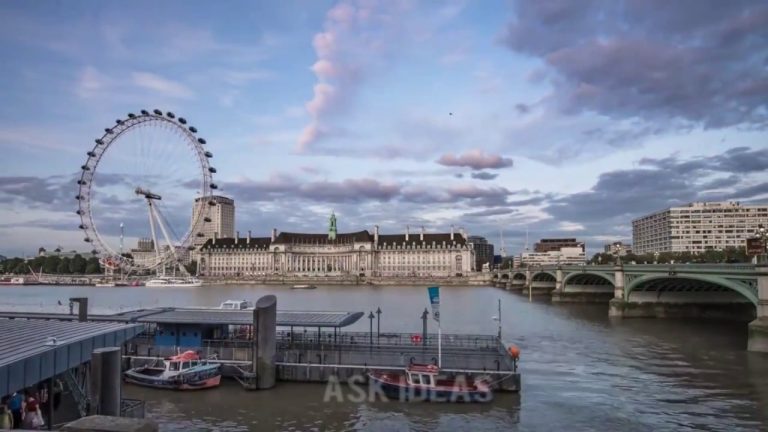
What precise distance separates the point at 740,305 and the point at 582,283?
97.6 ft

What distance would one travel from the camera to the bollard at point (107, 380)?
11.9 metres

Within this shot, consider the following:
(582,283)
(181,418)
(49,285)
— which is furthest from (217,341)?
(49,285)

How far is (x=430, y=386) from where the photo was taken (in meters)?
26.1

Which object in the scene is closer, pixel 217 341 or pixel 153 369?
pixel 153 369

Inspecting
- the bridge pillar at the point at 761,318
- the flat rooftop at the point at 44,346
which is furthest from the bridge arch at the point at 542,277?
the flat rooftop at the point at 44,346

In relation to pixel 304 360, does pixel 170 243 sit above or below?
above

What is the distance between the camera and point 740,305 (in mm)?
59750

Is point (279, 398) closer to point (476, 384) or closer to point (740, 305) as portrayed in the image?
point (476, 384)

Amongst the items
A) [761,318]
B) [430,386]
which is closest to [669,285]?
[761,318]

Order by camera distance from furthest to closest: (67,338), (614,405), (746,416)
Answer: (614,405)
(746,416)
(67,338)

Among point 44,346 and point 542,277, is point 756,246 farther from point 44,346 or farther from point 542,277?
point 542,277

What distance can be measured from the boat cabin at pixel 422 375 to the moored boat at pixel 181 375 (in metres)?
8.73

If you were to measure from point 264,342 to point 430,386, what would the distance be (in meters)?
7.43

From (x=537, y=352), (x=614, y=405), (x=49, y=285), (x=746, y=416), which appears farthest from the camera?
(x=49, y=285)
